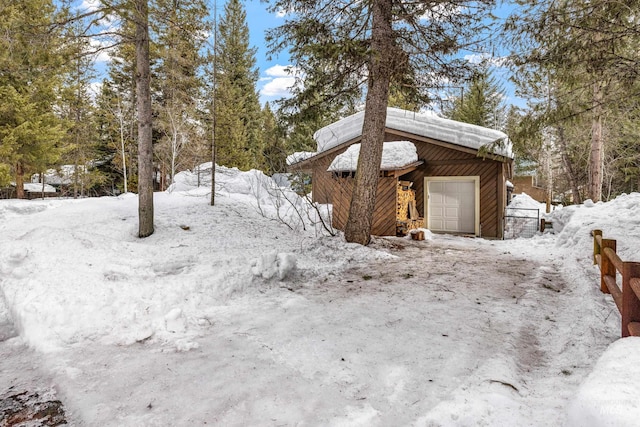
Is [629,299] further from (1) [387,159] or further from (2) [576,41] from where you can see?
(1) [387,159]

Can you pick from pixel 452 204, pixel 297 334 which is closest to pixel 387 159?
pixel 452 204

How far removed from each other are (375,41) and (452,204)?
24.6 ft

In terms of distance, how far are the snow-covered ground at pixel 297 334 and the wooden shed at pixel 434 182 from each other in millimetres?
4411

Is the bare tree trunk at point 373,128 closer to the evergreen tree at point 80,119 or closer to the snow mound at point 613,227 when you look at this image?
the snow mound at point 613,227

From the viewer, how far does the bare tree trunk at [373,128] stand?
23.2 feet

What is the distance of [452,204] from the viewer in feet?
41.1

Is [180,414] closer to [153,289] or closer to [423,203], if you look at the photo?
[153,289]

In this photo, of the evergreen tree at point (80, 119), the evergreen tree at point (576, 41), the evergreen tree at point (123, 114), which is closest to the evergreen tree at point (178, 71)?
the evergreen tree at point (123, 114)

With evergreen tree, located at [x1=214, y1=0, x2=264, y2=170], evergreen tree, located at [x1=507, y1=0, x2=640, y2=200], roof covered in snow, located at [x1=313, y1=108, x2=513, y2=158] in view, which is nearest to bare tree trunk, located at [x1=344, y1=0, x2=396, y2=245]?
evergreen tree, located at [x1=507, y1=0, x2=640, y2=200]

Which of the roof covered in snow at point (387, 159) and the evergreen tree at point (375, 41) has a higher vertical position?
the evergreen tree at point (375, 41)

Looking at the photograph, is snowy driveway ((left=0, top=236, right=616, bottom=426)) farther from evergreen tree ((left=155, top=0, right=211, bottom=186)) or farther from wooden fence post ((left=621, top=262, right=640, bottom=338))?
evergreen tree ((left=155, top=0, right=211, bottom=186))

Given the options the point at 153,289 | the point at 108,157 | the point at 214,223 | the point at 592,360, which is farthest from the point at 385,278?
the point at 108,157

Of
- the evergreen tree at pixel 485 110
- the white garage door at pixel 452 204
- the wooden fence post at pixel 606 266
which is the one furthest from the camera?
the evergreen tree at pixel 485 110

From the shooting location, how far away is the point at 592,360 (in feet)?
8.75
